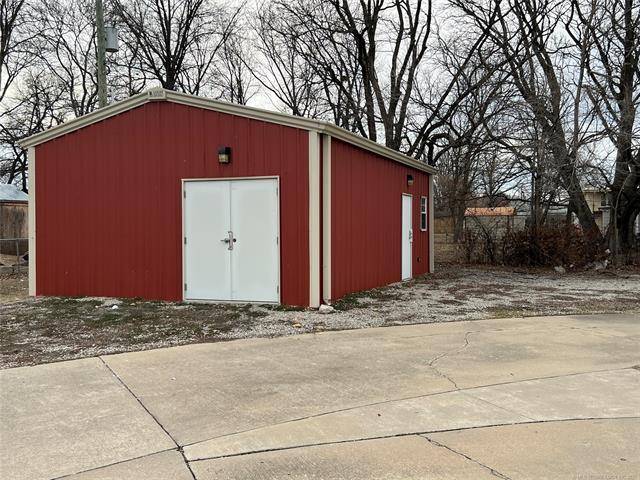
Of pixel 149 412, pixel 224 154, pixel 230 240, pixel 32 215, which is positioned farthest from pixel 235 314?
pixel 32 215

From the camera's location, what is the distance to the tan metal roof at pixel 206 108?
8.35m

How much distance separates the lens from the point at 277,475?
9.87ft

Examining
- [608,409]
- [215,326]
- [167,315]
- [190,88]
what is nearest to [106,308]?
[167,315]

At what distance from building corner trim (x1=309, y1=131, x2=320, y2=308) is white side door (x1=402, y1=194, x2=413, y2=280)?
14.9 feet

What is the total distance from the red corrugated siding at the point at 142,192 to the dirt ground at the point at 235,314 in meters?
0.55

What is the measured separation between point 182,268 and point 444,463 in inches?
268

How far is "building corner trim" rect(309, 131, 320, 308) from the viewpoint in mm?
8297

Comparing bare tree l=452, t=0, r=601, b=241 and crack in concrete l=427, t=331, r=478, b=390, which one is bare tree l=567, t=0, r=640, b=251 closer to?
bare tree l=452, t=0, r=601, b=241

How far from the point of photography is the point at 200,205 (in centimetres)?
905

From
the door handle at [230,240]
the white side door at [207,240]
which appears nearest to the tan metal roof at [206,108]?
the white side door at [207,240]

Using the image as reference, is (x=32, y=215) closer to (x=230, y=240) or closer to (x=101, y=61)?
(x=230, y=240)

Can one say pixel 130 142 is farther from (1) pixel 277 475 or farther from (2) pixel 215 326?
(1) pixel 277 475

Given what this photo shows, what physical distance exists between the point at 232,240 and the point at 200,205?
0.83m

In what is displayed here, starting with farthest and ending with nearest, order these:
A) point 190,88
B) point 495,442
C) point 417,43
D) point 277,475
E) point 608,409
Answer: point 190,88, point 417,43, point 608,409, point 495,442, point 277,475
